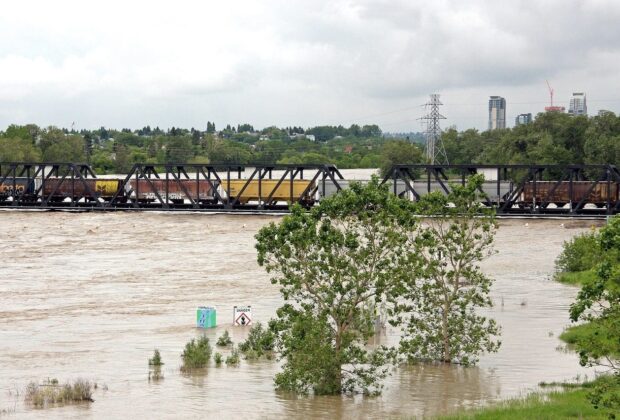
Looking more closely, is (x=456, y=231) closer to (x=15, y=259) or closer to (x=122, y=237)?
(x=15, y=259)

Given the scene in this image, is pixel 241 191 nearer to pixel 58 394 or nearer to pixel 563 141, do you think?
pixel 563 141

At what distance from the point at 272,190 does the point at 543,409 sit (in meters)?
78.1

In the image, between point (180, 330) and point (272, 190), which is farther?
point (272, 190)

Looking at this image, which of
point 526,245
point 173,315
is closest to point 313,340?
point 173,315

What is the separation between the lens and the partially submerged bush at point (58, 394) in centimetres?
2809

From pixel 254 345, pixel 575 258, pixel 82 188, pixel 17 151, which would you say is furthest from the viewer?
pixel 17 151

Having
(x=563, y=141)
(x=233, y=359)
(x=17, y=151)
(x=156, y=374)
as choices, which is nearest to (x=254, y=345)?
(x=233, y=359)

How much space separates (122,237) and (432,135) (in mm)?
65789

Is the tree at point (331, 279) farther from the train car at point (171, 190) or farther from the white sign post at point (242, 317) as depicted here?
the train car at point (171, 190)

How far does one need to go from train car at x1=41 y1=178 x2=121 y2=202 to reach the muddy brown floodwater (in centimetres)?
2768

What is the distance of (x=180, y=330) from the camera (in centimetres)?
3997

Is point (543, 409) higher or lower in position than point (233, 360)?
higher

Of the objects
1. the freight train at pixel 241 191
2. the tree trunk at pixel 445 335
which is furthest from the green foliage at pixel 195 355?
the freight train at pixel 241 191

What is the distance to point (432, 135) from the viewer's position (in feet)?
468
